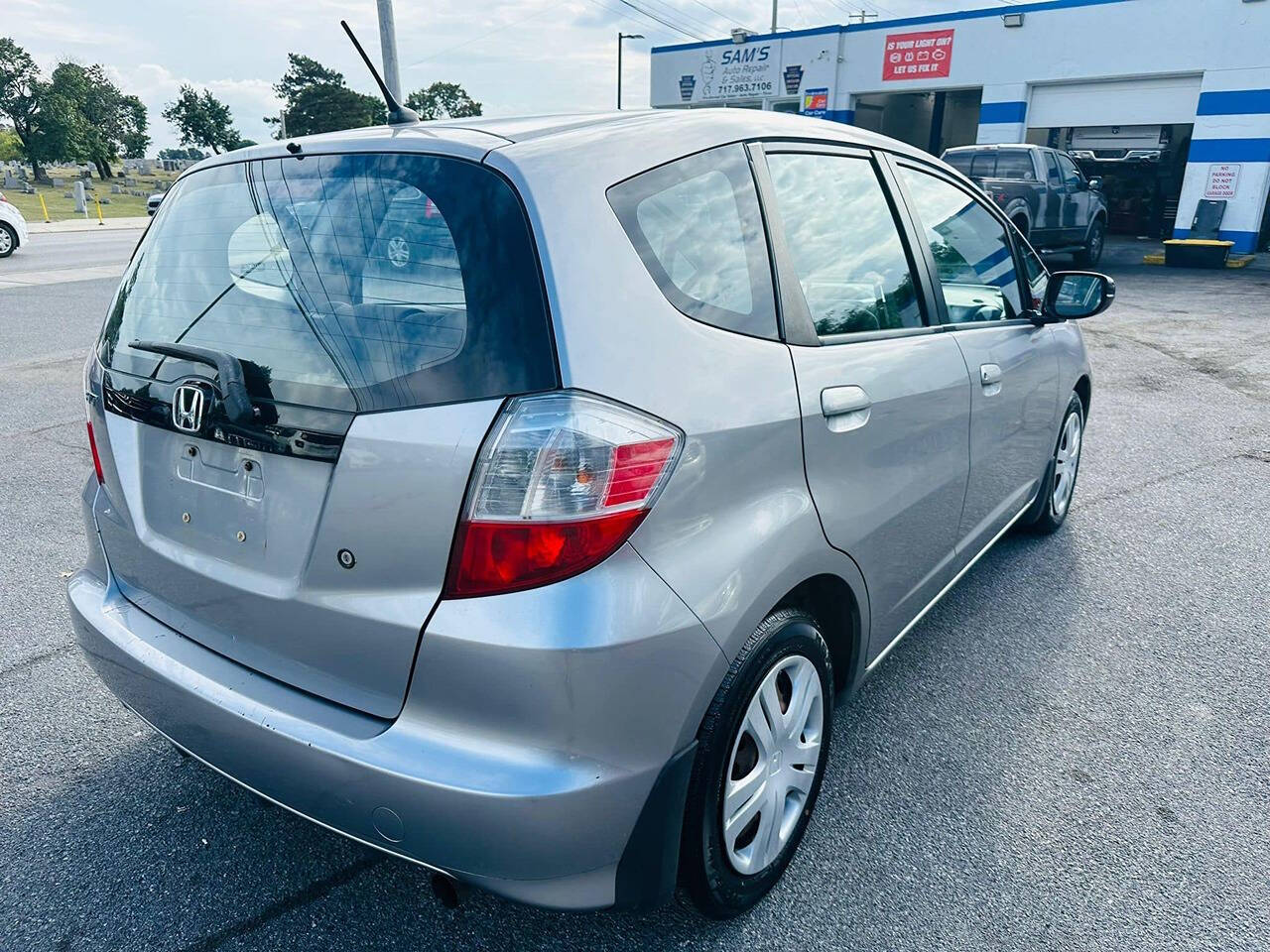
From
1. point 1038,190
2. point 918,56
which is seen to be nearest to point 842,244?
point 1038,190

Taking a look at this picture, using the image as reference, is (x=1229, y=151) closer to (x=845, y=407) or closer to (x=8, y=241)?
(x=845, y=407)

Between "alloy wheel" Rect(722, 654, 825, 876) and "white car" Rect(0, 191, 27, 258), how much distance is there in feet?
65.3

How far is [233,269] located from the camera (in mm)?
2045

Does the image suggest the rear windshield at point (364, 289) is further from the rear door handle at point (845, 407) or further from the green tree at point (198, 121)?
the green tree at point (198, 121)

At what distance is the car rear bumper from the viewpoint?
62.3 inches

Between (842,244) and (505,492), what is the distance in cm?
137

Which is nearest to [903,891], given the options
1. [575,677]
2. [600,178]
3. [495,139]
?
[575,677]

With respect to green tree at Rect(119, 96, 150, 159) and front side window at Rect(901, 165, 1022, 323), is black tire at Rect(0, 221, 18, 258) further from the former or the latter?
green tree at Rect(119, 96, 150, 159)

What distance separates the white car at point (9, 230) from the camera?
17.2 m

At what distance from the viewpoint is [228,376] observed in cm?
184

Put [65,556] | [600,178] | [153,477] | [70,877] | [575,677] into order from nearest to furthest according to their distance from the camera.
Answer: [575,677], [600,178], [153,477], [70,877], [65,556]

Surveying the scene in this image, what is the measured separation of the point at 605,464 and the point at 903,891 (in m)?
1.37

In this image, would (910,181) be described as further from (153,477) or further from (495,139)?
(153,477)

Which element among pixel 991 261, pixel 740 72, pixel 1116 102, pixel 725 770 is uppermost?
pixel 740 72
